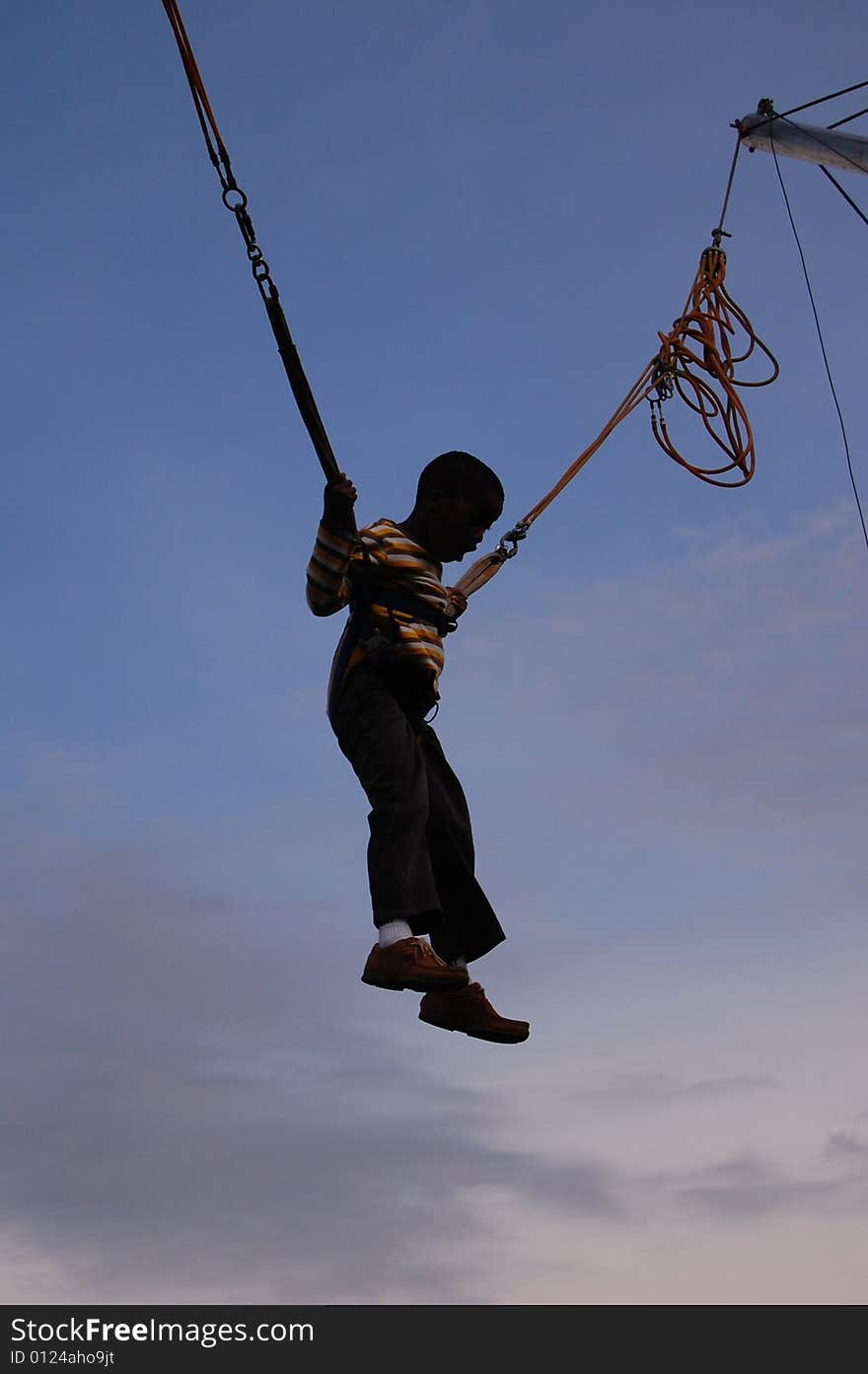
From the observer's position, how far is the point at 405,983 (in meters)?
6.66

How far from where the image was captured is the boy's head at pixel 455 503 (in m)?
7.26

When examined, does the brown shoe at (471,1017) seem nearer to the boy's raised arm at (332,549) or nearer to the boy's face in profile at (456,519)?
the boy's raised arm at (332,549)

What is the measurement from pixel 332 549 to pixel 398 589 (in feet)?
1.66

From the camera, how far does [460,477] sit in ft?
23.9

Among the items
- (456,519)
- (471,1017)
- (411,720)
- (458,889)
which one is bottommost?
(471,1017)

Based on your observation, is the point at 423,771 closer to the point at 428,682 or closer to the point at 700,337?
the point at 428,682

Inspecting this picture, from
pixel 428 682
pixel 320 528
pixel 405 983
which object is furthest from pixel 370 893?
pixel 320 528

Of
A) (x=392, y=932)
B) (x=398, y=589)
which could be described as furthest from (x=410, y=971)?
(x=398, y=589)

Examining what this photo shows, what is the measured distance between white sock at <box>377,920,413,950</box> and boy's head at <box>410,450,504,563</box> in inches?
60.3

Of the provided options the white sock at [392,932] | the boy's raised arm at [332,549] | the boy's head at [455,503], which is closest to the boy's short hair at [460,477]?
the boy's head at [455,503]

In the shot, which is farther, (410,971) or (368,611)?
(368,611)

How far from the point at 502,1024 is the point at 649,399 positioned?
3.47 meters

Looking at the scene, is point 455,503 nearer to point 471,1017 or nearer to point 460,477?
point 460,477

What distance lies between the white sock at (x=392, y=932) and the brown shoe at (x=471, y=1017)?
1.35ft
